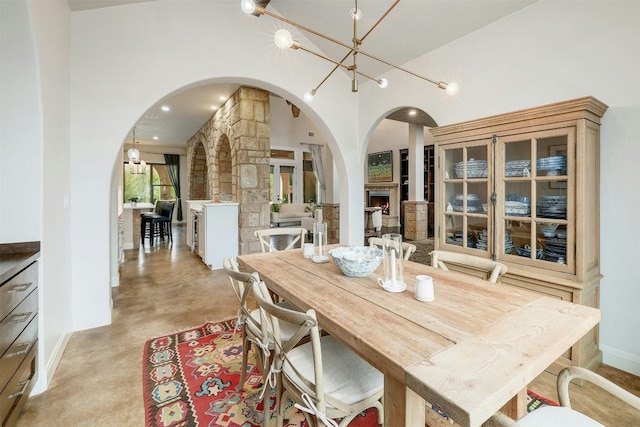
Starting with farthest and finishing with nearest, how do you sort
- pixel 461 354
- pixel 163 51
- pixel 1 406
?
pixel 163 51
pixel 1 406
pixel 461 354

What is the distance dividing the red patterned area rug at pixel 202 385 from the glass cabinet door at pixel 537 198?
62.8 inches

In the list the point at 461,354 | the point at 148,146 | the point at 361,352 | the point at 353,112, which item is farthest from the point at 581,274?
the point at 148,146

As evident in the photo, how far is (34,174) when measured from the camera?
1.78 m

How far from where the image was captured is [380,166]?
359 inches

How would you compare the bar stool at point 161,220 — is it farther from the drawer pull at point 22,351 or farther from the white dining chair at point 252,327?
the white dining chair at point 252,327

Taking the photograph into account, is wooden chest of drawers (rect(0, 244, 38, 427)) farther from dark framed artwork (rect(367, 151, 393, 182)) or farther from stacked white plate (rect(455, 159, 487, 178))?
dark framed artwork (rect(367, 151, 393, 182))

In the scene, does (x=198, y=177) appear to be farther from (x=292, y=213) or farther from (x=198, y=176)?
(x=292, y=213)

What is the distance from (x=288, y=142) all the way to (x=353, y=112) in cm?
512

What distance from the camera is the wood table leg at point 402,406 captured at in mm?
845

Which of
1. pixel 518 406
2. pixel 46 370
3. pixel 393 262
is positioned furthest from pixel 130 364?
pixel 518 406

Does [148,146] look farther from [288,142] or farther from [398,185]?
[398,185]

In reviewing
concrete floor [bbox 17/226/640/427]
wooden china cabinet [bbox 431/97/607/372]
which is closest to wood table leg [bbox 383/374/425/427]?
concrete floor [bbox 17/226/640/427]

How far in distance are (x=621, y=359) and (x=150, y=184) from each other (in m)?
12.3

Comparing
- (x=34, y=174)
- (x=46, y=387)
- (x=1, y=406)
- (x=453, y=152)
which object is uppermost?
(x=453, y=152)
